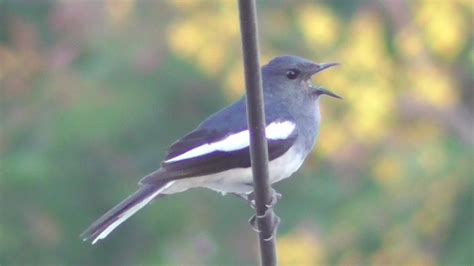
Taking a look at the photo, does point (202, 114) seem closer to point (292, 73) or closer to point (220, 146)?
point (292, 73)

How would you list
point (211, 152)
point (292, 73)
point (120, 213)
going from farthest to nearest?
point (292, 73) < point (211, 152) < point (120, 213)

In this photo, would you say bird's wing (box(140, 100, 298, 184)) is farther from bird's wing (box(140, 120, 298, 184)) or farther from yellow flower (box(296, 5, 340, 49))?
yellow flower (box(296, 5, 340, 49))

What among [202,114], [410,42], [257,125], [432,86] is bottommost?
[257,125]

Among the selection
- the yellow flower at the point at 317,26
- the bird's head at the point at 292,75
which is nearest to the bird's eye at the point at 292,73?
the bird's head at the point at 292,75

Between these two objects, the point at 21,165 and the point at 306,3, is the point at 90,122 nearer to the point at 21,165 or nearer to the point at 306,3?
the point at 21,165

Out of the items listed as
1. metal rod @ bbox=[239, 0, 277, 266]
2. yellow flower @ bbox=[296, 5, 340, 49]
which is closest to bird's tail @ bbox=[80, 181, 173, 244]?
metal rod @ bbox=[239, 0, 277, 266]

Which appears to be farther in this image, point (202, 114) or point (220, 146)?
point (202, 114)

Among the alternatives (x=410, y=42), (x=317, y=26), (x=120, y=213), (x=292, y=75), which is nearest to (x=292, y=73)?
(x=292, y=75)
